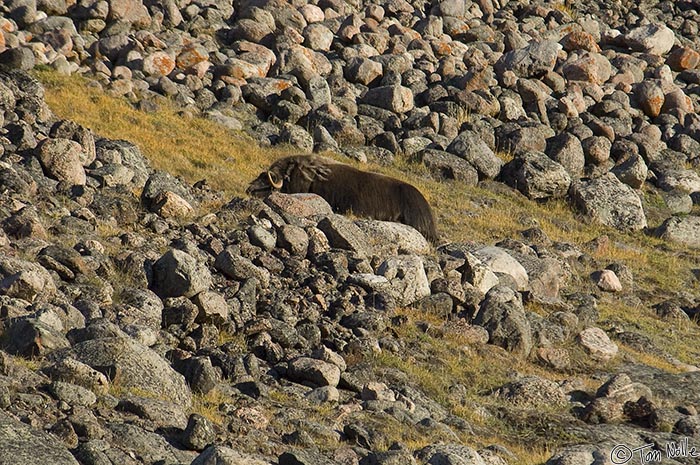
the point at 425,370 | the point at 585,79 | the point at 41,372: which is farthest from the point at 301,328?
the point at 585,79

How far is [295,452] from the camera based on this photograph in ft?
27.7

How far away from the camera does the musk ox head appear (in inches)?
780

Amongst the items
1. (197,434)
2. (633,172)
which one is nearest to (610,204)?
(633,172)

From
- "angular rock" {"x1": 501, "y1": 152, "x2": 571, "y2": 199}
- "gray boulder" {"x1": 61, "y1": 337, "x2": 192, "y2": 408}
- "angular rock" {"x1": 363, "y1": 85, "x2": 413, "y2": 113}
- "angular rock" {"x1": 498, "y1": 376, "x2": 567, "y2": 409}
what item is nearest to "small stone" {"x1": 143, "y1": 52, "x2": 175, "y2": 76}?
"angular rock" {"x1": 363, "y1": 85, "x2": 413, "y2": 113}

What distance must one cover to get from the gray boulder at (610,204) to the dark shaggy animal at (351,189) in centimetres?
663

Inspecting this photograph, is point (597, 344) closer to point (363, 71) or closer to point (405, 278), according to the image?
point (405, 278)

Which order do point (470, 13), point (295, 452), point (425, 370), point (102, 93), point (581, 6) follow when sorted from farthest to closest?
1. point (581, 6)
2. point (470, 13)
3. point (102, 93)
4. point (425, 370)
5. point (295, 452)

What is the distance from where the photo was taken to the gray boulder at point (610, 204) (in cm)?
2492

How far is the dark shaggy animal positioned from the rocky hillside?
1226 millimetres

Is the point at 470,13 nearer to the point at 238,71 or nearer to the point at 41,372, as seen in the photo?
the point at 238,71

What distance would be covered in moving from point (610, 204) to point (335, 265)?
12180 millimetres

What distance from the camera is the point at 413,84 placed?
30031 millimetres

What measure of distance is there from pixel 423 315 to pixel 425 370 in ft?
6.51

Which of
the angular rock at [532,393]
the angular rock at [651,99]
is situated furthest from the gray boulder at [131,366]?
the angular rock at [651,99]
